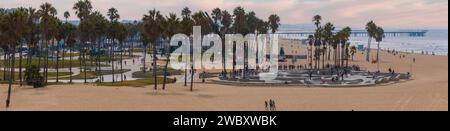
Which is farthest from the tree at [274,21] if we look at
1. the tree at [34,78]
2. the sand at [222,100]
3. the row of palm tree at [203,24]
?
the tree at [34,78]

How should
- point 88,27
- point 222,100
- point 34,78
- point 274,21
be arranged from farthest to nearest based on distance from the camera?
point 274,21 → point 88,27 → point 34,78 → point 222,100

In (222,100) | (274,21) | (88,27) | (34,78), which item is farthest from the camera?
(274,21)

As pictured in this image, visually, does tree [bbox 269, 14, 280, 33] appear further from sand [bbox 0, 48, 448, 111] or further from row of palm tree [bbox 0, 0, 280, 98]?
sand [bbox 0, 48, 448, 111]

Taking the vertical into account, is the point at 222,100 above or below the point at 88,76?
below

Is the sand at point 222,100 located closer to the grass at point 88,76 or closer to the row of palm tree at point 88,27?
the row of palm tree at point 88,27

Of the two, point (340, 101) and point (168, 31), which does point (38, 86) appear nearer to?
point (168, 31)

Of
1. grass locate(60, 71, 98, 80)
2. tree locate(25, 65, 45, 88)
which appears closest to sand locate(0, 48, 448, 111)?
tree locate(25, 65, 45, 88)

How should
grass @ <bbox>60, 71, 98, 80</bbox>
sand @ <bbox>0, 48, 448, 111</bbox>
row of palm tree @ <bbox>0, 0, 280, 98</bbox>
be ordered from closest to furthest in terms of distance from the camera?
1. sand @ <bbox>0, 48, 448, 111</bbox>
2. row of palm tree @ <bbox>0, 0, 280, 98</bbox>
3. grass @ <bbox>60, 71, 98, 80</bbox>

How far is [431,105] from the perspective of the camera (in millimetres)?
45031

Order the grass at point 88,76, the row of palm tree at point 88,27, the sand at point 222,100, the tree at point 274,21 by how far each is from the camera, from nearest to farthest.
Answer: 1. the sand at point 222,100
2. the row of palm tree at point 88,27
3. the grass at point 88,76
4. the tree at point 274,21

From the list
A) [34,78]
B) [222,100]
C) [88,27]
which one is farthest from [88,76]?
[222,100]

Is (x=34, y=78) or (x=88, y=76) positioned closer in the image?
(x=34, y=78)

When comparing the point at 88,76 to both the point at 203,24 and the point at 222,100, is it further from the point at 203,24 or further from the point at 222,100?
the point at 222,100
